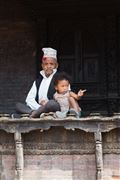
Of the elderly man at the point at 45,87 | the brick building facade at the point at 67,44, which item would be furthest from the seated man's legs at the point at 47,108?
the brick building facade at the point at 67,44

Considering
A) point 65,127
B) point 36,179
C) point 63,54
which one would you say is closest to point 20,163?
point 36,179

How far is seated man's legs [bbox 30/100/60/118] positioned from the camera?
6457 millimetres

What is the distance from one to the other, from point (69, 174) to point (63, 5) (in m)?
4.29

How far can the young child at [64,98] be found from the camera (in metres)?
6.53

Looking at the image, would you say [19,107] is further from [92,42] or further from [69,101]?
[92,42]

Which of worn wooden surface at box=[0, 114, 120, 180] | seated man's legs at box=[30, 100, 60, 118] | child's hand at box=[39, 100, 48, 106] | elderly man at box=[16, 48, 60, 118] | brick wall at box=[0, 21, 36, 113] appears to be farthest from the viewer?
brick wall at box=[0, 21, 36, 113]

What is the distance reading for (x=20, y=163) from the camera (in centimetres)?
618

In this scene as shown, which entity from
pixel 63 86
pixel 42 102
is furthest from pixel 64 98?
pixel 42 102

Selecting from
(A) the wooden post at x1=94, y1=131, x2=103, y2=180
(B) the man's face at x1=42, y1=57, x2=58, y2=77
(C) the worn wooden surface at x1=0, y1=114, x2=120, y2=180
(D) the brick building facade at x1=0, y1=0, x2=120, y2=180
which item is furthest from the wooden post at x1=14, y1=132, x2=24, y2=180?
(D) the brick building facade at x1=0, y1=0, x2=120, y2=180

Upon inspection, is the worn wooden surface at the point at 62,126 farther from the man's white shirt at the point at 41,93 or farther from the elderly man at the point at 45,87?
the man's white shirt at the point at 41,93

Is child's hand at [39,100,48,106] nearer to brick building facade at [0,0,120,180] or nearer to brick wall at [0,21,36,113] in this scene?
brick building facade at [0,0,120,180]

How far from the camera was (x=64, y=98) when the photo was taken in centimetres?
668

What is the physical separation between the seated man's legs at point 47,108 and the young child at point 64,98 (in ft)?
0.25

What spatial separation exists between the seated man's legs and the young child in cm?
8
